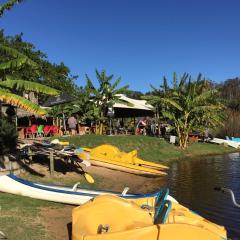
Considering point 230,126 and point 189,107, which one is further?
point 230,126

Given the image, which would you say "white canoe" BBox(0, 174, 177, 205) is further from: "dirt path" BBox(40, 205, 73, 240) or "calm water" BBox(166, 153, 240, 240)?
"calm water" BBox(166, 153, 240, 240)

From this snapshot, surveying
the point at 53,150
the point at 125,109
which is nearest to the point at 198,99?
the point at 125,109

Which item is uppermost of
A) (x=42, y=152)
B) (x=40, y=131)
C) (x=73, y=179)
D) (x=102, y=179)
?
(x=40, y=131)

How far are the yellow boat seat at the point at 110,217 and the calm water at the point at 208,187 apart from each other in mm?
3461

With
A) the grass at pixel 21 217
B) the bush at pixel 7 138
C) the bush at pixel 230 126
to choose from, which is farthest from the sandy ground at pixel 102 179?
the bush at pixel 230 126

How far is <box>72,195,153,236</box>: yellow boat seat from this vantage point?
302 inches

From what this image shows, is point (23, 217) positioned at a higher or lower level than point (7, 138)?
lower

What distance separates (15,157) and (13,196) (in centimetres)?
356

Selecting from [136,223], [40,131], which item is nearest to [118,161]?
[40,131]

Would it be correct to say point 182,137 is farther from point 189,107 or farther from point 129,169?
point 129,169

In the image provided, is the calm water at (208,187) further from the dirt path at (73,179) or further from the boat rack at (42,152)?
the boat rack at (42,152)

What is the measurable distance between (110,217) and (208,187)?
992cm

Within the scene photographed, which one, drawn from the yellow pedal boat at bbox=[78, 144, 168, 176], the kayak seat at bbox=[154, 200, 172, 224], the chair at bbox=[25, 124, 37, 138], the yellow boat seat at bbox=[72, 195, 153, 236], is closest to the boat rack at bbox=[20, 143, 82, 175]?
the yellow pedal boat at bbox=[78, 144, 168, 176]

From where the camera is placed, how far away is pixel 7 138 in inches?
630
